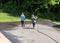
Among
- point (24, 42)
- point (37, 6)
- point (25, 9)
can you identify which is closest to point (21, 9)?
point (25, 9)

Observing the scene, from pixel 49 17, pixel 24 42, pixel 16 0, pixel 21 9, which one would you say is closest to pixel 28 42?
pixel 24 42

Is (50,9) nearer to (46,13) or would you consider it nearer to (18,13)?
(46,13)

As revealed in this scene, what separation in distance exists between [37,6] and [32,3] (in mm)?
1048

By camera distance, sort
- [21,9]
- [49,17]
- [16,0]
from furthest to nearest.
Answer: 1. [16,0]
2. [21,9]
3. [49,17]

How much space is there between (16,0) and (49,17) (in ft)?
37.9

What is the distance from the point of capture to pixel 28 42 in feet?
64.1

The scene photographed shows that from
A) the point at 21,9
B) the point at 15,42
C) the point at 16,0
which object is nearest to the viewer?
the point at 15,42

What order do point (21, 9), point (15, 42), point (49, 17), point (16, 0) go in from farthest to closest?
point (16, 0), point (21, 9), point (49, 17), point (15, 42)

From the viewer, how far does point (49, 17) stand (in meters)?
42.5

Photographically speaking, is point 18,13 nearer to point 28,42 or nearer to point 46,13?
point 46,13

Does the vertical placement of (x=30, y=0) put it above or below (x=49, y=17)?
above

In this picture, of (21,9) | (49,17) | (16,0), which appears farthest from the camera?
(16,0)

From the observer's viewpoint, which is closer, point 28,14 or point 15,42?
point 15,42

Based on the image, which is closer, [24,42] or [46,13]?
[24,42]
